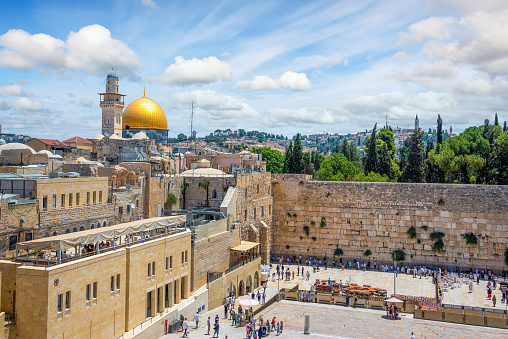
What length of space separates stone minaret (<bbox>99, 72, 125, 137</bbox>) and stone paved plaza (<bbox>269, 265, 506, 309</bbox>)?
96.8 feet

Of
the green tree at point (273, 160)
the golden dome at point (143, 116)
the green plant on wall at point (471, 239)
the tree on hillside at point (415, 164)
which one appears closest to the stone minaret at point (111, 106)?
the golden dome at point (143, 116)

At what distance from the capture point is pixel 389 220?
37156 millimetres

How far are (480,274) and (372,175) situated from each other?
14.8 meters

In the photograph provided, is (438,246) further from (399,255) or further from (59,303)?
(59,303)

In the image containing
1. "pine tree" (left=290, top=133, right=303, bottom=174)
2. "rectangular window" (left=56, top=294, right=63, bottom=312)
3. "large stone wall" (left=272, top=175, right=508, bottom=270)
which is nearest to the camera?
"rectangular window" (left=56, top=294, right=63, bottom=312)

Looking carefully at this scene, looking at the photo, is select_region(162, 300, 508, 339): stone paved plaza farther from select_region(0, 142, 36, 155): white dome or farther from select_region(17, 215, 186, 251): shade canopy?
select_region(0, 142, 36, 155): white dome

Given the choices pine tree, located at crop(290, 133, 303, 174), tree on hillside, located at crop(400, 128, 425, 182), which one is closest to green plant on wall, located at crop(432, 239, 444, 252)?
tree on hillside, located at crop(400, 128, 425, 182)

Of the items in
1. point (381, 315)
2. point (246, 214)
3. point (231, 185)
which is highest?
point (231, 185)

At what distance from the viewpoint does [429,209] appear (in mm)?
36375

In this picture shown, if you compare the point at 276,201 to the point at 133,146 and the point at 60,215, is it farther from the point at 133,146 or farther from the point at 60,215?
the point at 60,215

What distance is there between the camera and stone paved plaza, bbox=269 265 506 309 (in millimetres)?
29141

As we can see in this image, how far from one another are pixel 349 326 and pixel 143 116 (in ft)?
116

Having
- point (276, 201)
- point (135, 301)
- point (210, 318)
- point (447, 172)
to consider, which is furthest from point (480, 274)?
point (135, 301)

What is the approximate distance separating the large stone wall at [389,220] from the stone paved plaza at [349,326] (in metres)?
11.3
